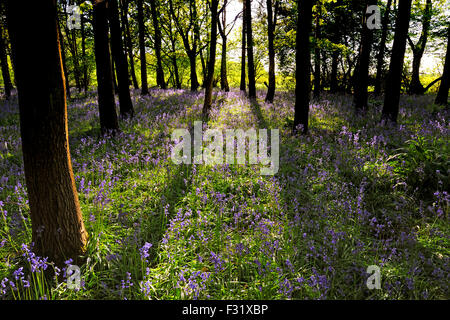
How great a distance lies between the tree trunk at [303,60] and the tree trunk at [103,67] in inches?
243

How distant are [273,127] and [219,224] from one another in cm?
619

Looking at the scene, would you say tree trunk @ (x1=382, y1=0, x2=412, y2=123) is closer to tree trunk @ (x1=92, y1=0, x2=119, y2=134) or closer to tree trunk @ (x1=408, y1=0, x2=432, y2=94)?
tree trunk @ (x1=92, y1=0, x2=119, y2=134)

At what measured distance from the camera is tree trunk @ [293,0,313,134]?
7629 mm

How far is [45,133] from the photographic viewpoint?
273 centimetres

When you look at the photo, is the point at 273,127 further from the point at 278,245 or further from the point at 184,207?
the point at 278,245

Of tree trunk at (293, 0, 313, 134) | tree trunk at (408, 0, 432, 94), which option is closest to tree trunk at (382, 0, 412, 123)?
tree trunk at (293, 0, 313, 134)

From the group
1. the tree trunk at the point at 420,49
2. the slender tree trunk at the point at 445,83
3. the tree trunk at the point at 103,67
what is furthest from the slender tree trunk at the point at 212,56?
the tree trunk at the point at 420,49

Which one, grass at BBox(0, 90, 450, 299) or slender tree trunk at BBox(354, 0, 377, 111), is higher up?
slender tree trunk at BBox(354, 0, 377, 111)

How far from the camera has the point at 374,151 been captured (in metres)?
6.11

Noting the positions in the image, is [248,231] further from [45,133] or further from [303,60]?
[303,60]

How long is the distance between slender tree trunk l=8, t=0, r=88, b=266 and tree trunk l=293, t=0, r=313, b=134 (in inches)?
276

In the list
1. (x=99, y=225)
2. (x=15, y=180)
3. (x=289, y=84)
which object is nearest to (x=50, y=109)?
(x=99, y=225)

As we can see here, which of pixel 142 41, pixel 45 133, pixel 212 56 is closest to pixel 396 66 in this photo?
pixel 212 56

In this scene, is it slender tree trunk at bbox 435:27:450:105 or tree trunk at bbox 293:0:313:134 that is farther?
slender tree trunk at bbox 435:27:450:105
